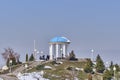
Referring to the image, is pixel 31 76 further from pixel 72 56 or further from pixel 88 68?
pixel 72 56

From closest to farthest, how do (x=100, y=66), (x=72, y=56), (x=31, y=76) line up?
(x=31, y=76) → (x=100, y=66) → (x=72, y=56)

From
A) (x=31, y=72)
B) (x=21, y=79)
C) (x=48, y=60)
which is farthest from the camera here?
(x=48, y=60)

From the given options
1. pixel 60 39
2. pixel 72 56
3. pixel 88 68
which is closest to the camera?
pixel 88 68

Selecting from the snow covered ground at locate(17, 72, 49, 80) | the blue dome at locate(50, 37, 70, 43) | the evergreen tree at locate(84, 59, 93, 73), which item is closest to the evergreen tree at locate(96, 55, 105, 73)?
the evergreen tree at locate(84, 59, 93, 73)

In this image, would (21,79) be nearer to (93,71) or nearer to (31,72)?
(31,72)

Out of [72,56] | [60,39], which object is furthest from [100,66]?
[60,39]

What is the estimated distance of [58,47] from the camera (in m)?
140

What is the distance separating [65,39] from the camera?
463ft

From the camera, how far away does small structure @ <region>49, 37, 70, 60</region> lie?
140 m

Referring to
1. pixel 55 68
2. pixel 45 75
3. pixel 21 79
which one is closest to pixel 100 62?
pixel 55 68

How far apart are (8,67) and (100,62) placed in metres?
24.5

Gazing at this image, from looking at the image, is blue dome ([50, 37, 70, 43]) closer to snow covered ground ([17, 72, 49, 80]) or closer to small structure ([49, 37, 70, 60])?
small structure ([49, 37, 70, 60])

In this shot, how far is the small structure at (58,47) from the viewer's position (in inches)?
5503

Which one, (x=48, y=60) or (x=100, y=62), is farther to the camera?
(x=48, y=60)
